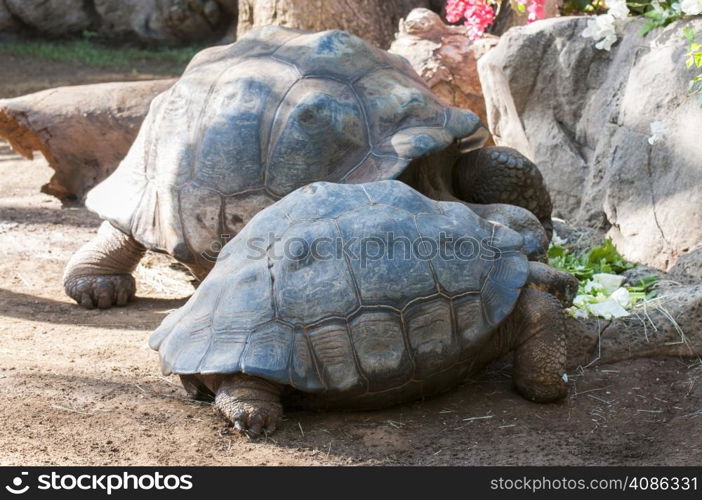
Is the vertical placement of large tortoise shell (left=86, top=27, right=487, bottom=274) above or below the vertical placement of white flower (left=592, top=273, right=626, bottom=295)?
above

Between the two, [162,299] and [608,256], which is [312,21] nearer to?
[162,299]

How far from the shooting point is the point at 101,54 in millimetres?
16453

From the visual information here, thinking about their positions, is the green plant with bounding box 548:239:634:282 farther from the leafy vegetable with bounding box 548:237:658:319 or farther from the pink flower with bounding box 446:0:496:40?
the pink flower with bounding box 446:0:496:40

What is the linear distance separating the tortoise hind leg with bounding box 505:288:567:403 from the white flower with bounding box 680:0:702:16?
2164mm

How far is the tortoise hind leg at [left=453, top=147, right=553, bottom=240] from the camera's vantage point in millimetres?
5512

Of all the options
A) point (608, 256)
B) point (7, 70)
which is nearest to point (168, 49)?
point (7, 70)

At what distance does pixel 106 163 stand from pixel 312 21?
2.15 m

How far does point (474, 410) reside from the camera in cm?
411

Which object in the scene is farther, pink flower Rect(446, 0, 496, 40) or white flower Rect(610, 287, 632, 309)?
pink flower Rect(446, 0, 496, 40)

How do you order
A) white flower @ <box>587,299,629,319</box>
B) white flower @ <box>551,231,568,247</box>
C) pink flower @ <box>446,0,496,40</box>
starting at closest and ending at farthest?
white flower @ <box>587,299,629,319</box>
white flower @ <box>551,231,568,247</box>
pink flower @ <box>446,0,496,40</box>

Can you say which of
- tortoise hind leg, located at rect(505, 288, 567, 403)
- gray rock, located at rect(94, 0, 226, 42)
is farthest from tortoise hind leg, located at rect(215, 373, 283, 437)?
gray rock, located at rect(94, 0, 226, 42)

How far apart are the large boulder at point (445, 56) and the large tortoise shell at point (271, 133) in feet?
6.00

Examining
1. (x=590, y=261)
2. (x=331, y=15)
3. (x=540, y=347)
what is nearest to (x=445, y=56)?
(x=331, y=15)

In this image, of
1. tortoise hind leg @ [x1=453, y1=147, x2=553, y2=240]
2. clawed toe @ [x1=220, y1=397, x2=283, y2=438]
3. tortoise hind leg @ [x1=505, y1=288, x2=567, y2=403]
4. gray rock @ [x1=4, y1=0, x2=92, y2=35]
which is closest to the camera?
clawed toe @ [x1=220, y1=397, x2=283, y2=438]
